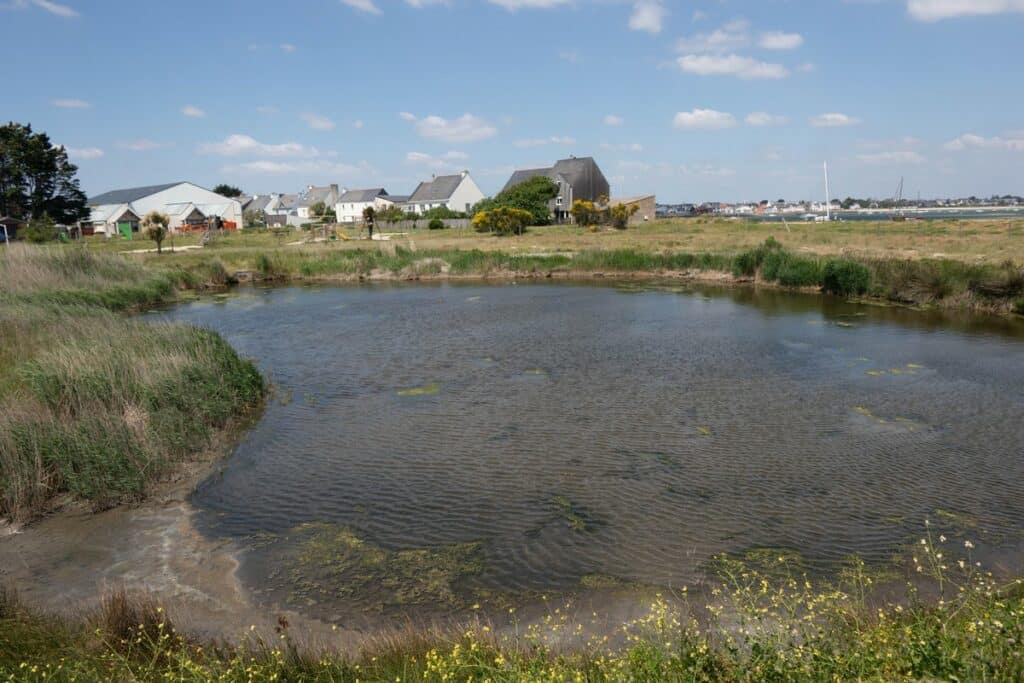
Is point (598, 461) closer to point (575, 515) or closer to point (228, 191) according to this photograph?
point (575, 515)

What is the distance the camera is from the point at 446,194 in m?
90.3

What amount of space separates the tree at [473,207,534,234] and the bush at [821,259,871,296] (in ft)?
107

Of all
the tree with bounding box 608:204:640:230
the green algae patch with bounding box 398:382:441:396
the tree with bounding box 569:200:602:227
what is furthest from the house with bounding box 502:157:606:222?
the green algae patch with bounding box 398:382:441:396

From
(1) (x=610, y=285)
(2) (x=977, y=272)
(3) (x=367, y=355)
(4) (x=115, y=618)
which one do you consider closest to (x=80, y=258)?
(3) (x=367, y=355)

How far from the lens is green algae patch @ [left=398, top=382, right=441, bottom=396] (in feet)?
49.6

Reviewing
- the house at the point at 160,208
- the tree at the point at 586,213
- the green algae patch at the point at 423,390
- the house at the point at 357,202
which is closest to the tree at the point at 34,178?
the house at the point at 160,208

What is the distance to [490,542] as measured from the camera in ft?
28.0

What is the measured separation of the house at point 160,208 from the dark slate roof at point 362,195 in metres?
21.1

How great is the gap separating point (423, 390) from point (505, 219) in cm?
4481

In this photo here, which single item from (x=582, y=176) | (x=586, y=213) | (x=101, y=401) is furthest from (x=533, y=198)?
(x=101, y=401)

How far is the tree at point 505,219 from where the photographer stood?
191ft

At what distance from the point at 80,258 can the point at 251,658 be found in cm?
2905

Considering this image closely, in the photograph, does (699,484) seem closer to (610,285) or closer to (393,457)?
(393,457)

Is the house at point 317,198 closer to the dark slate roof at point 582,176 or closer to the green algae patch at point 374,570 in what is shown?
the dark slate roof at point 582,176
